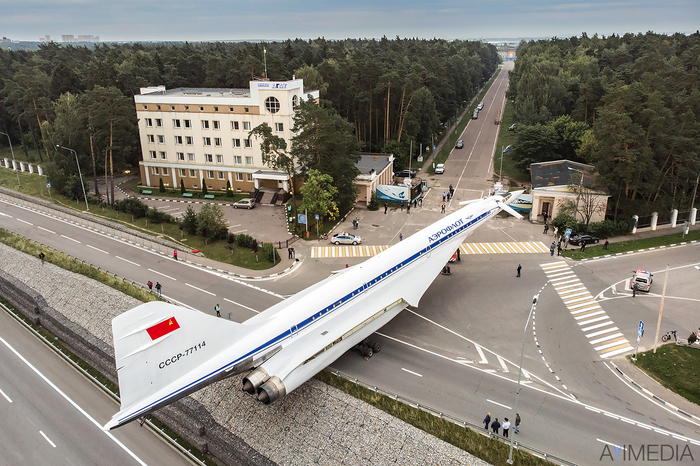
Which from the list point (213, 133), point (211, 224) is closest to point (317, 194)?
point (211, 224)

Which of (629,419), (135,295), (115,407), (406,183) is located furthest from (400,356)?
(406,183)

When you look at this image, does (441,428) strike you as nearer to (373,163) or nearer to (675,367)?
(675,367)

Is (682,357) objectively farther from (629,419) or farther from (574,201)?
(574,201)

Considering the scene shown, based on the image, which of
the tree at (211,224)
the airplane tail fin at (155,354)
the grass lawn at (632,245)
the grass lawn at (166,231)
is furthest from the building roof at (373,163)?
the airplane tail fin at (155,354)

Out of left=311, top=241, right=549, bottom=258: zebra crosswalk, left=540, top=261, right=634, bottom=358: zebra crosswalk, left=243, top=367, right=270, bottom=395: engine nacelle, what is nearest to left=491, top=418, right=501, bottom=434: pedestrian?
left=540, top=261, right=634, bottom=358: zebra crosswalk

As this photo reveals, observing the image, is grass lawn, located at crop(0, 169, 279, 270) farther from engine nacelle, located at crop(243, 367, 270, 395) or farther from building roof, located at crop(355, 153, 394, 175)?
building roof, located at crop(355, 153, 394, 175)

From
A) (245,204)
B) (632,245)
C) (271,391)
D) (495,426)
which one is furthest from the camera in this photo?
(245,204)
